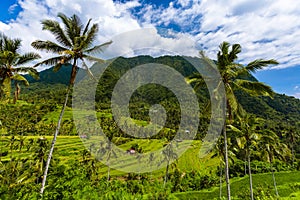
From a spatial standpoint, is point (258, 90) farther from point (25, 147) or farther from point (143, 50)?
point (25, 147)

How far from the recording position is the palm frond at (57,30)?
13148mm

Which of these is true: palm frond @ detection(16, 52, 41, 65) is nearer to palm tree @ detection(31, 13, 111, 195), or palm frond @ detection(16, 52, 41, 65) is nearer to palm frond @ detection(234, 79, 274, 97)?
palm tree @ detection(31, 13, 111, 195)

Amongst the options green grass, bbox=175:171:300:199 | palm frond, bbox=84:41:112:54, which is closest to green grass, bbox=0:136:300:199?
green grass, bbox=175:171:300:199

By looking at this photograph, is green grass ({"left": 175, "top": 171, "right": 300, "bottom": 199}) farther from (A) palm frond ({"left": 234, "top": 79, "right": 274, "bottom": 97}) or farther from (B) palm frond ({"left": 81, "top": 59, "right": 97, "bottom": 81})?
(B) palm frond ({"left": 81, "top": 59, "right": 97, "bottom": 81})

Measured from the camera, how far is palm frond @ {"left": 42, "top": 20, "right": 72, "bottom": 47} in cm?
1315

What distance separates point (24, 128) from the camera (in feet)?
254

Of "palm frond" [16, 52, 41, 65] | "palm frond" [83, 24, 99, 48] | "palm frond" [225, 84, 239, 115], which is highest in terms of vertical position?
"palm frond" [83, 24, 99, 48]

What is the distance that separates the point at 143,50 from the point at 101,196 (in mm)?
6251

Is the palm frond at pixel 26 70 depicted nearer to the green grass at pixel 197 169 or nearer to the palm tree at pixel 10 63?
the palm tree at pixel 10 63

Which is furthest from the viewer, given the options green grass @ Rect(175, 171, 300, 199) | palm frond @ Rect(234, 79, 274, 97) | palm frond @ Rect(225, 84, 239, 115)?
green grass @ Rect(175, 171, 300, 199)

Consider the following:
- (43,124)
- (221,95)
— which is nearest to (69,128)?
(43,124)

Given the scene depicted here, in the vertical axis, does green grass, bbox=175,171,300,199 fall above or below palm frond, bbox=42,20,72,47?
below

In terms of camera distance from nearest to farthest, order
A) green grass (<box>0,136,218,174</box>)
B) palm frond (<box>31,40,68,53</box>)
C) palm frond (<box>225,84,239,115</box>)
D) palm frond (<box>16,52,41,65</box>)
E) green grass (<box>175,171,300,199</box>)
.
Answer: palm frond (<box>225,84,239,115</box>)
palm frond (<box>31,40,68,53</box>)
palm frond (<box>16,52,41,65</box>)
green grass (<box>175,171,300,199</box>)
green grass (<box>0,136,218,174</box>)

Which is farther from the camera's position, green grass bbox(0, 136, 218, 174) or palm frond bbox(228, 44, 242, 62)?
green grass bbox(0, 136, 218, 174)
